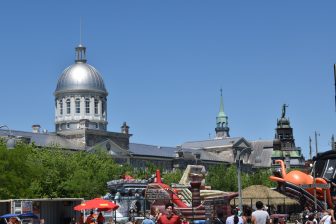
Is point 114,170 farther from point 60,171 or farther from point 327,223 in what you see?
point 327,223

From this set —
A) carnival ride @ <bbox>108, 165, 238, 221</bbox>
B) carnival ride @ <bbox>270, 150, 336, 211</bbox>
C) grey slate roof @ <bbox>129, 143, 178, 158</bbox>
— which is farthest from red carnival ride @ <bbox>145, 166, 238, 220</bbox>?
grey slate roof @ <bbox>129, 143, 178, 158</bbox>

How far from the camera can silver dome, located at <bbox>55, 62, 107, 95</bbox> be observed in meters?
140

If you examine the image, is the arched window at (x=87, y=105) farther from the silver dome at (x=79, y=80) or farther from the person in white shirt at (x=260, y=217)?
the person in white shirt at (x=260, y=217)

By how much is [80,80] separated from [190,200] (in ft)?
308

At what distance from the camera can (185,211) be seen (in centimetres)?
4397

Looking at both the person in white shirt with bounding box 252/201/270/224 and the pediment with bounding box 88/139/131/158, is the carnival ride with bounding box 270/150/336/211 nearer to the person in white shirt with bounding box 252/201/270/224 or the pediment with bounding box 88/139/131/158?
the person in white shirt with bounding box 252/201/270/224

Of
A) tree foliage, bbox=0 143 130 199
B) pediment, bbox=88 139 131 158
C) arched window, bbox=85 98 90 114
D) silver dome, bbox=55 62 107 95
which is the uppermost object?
silver dome, bbox=55 62 107 95

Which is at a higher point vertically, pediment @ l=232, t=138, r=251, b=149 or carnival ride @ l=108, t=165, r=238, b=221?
pediment @ l=232, t=138, r=251, b=149

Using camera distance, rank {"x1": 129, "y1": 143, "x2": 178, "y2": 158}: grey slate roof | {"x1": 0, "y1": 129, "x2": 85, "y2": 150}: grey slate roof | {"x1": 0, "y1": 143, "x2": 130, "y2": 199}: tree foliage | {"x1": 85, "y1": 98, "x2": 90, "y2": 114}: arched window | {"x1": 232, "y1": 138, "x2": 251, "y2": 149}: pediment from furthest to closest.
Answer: {"x1": 232, "y1": 138, "x2": 251, "y2": 149}: pediment < {"x1": 129, "y1": 143, "x2": 178, "y2": 158}: grey slate roof < {"x1": 85, "y1": 98, "x2": 90, "y2": 114}: arched window < {"x1": 0, "y1": 129, "x2": 85, "y2": 150}: grey slate roof < {"x1": 0, "y1": 143, "x2": 130, "y2": 199}: tree foliage

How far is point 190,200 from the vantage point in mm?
48062

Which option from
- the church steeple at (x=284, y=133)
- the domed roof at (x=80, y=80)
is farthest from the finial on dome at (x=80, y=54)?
the church steeple at (x=284, y=133)

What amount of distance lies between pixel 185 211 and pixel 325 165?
16.7 metres

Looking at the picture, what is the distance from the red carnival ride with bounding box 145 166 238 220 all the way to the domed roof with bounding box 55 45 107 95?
292ft

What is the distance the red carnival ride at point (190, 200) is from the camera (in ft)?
143
